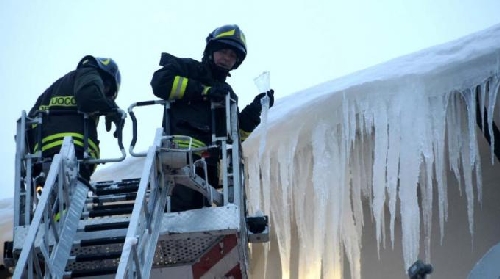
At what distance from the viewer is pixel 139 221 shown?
3000 mm

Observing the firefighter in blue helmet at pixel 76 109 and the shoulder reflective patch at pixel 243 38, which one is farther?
the shoulder reflective patch at pixel 243 38

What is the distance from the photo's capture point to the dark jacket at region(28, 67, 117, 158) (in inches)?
157

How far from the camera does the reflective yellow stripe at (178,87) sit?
12.9 ft

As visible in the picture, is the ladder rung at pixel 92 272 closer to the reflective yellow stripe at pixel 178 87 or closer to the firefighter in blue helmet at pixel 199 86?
the firefighter in blue helmet at pixel 199 86

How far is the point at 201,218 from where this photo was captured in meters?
3.53

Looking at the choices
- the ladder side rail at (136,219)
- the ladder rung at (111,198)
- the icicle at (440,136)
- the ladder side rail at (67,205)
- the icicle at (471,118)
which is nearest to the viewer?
the ladder side rail at (136,219)

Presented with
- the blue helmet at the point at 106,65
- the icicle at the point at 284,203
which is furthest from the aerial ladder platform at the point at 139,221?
the icicle at the point at 284,203

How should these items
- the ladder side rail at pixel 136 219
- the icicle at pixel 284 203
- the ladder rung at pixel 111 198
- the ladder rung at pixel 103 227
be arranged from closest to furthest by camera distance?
the ladder side rail at pixel 136 219 < the ladder rung at pixel 103 227 < the ladder rung at pixel 111 198 < the icicle at pixel 284 203

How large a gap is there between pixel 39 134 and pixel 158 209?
3.16ft

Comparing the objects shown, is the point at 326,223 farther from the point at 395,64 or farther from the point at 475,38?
the point at 475,38

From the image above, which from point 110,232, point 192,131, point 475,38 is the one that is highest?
point 475,38

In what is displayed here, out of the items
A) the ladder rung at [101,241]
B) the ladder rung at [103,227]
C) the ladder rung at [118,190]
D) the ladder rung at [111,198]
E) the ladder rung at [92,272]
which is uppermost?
the ladder rung at [118,190]

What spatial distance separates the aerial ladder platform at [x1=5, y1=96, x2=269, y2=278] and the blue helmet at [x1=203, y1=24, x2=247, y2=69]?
47 cm

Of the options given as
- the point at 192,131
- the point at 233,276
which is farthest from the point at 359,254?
the point at 192,131
